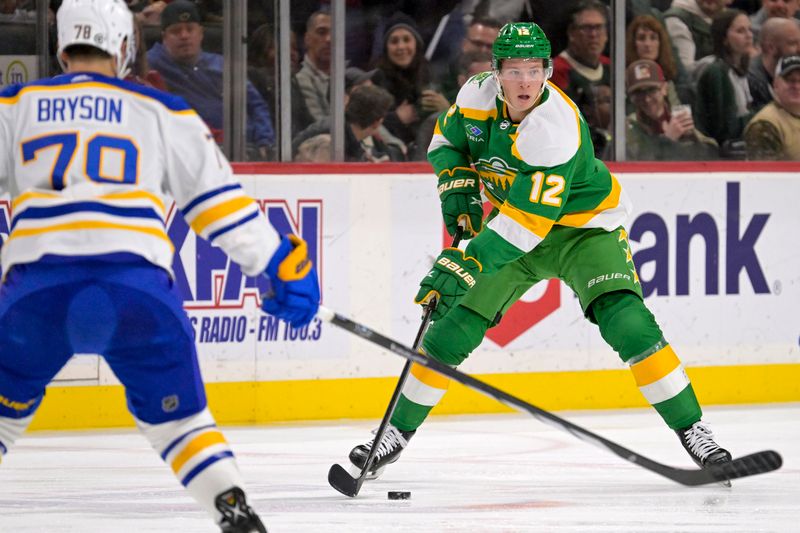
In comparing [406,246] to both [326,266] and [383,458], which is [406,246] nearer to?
[326,266]

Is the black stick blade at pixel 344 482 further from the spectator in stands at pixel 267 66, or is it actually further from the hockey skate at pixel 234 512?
the spectator in stands at pixel 267 66

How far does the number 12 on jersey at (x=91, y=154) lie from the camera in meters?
2.54

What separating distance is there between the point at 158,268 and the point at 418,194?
117 inches

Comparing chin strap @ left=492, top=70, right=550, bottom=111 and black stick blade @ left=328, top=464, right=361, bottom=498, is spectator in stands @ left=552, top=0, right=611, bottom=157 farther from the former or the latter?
black stick blade @ left=328, top=464, right=361, bottom=498

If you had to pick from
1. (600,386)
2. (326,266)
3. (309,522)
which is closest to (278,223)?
(326,266)

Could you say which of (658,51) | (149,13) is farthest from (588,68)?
(149,13)

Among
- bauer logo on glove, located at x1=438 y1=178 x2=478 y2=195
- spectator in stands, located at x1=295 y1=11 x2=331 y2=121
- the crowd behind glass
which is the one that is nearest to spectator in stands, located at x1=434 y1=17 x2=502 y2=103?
the crowd behind glass

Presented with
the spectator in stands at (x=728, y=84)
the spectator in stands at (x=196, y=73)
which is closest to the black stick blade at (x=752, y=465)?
the spectator in stands at (x=196, y=73)

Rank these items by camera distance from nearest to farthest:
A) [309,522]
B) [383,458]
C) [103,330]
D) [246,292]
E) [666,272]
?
[103,330]
[309,522]
[383,458]
[246,292]
[666,272]

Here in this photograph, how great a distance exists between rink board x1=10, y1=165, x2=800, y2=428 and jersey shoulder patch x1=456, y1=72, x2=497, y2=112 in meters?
1.43

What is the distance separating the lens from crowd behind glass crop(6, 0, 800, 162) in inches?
220

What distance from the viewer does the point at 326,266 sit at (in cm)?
538

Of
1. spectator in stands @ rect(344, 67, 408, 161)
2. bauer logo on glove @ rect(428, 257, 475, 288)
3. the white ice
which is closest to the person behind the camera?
the white ice

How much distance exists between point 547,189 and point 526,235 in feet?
0.42
